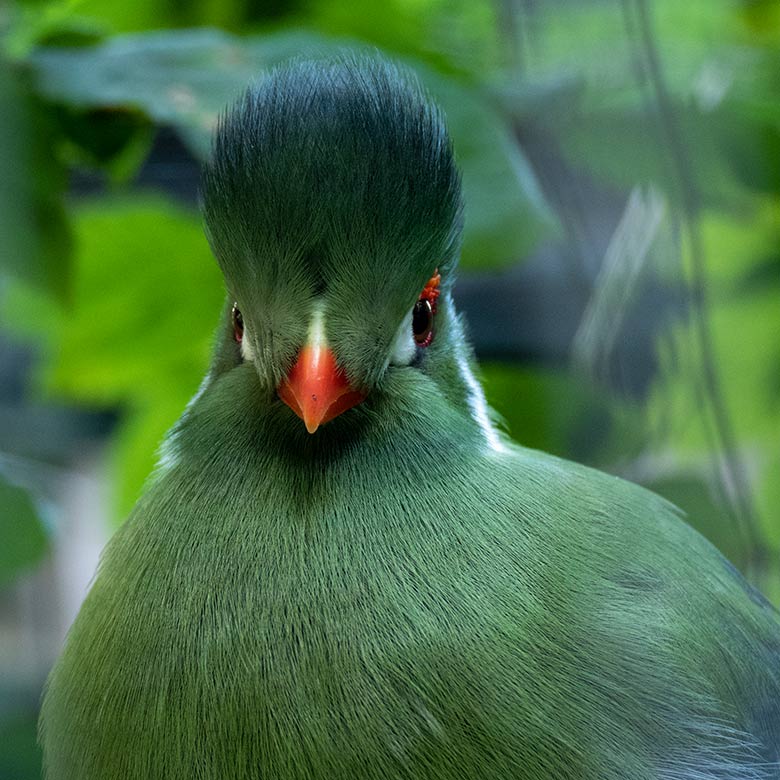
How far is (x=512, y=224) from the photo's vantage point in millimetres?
1285

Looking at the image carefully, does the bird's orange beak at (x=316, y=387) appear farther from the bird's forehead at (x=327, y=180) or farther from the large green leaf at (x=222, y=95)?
the large green leaf at (x=222, y=95)

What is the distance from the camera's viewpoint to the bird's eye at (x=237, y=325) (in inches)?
36.1

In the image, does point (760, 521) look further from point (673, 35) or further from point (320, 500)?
point (320, 500)

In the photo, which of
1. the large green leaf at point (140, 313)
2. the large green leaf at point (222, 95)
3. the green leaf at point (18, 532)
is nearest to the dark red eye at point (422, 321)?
the large green leaf at point (222, 95)

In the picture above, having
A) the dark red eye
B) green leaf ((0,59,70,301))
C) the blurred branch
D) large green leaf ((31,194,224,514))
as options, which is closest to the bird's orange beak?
the dark red eye

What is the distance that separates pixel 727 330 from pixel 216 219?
1162 millimetres

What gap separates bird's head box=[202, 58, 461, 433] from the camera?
813 millimetres

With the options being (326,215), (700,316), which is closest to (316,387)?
(326,215)

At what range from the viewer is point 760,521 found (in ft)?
5.32

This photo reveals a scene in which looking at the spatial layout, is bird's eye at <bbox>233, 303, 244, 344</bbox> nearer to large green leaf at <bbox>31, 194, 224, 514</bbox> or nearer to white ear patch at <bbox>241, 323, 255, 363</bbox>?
white ear patch at <bbox>241, 323, 255, 363</bbox>

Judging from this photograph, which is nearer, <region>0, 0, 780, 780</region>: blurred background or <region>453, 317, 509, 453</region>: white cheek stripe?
<region>453, 317, 509, 453</region>: white cheek stripe

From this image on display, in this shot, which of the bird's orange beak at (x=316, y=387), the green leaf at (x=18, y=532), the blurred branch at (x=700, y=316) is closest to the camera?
the bird's orange beak at (x=316, y=387)

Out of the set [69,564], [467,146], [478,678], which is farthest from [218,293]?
[69,564]

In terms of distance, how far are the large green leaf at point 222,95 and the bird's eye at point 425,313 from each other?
0.36 meters
